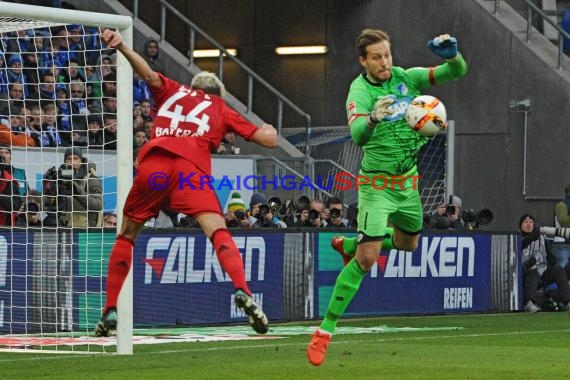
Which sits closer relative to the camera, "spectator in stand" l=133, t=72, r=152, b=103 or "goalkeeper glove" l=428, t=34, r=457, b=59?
"goalkeeper glove" l=428, t=34, r=457, b=59

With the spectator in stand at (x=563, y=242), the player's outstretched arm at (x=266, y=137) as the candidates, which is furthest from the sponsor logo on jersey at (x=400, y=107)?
the spectator in stand at (x=563, y=242)

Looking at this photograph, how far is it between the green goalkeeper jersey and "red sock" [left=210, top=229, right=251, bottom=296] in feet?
4.46

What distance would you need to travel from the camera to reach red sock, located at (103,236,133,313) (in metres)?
12.3

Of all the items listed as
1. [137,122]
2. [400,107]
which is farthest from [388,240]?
[137,122]

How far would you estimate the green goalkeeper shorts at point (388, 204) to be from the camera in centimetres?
1198

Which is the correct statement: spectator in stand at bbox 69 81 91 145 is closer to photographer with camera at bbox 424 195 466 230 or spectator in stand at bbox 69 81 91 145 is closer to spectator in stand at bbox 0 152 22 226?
spectator in stand at bbox 0 152 22 226

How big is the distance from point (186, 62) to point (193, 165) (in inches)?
603

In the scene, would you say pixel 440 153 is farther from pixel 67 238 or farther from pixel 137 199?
pixel 137 199

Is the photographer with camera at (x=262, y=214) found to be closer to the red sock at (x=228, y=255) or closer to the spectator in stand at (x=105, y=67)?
the spectator in stand at (x=105, y=67)

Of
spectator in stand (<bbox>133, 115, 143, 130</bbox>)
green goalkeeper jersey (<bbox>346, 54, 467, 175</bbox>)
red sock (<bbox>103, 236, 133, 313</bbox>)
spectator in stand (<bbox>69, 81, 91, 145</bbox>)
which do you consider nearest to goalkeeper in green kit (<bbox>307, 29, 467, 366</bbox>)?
green goalkeeper jersey (<bbox>346, 54, 467, 175</bbox>)

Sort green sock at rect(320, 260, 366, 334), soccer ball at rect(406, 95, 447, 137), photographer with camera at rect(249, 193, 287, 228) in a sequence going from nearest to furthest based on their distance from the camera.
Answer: soccer ball at rect(406, 95, 447, 137) → green sock at rect(320, 260, 366, 334) → photographer with camera at rect(249, 193, 287, 228)

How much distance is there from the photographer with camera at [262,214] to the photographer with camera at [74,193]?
369cm

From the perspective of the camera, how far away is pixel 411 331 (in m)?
17.5

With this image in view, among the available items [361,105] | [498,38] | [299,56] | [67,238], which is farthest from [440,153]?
[361,105]
